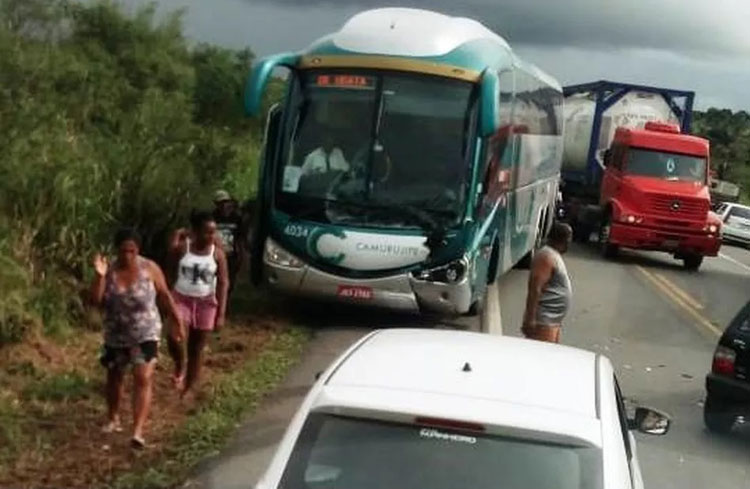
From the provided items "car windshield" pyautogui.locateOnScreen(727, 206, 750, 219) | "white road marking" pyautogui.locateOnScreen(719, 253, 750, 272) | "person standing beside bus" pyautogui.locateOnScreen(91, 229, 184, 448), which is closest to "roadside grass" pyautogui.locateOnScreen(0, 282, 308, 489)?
"person standing beside bus" pyautogui.locateOnScreen(91, 229, 184, 448)

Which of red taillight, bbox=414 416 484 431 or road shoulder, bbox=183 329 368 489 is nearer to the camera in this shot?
red taillight, bbox=414 416 484 431

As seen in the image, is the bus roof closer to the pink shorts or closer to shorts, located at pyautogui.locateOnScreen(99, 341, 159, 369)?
the pink shorts

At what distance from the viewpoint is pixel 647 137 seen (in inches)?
1197

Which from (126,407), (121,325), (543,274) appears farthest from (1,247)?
(543,274)

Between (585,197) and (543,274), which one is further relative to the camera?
(585,197)

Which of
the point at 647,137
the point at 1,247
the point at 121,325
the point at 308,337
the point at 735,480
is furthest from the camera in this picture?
the point at 647,137

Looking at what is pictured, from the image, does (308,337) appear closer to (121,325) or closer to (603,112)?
(121,325)

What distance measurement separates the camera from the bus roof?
1532 cm

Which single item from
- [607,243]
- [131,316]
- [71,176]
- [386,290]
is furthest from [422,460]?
[607,243]

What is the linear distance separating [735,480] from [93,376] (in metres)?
5.43

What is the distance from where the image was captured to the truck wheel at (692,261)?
30219 millimetres

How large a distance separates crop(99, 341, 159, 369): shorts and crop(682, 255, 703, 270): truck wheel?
22.6 metres

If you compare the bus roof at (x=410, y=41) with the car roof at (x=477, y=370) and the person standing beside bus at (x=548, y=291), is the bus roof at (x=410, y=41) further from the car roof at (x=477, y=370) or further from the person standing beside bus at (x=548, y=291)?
the car roof at (x=477, y=370)

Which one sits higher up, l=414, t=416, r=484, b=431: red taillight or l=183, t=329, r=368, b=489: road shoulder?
l=414, t=416, r=484, b=431: red taillight
